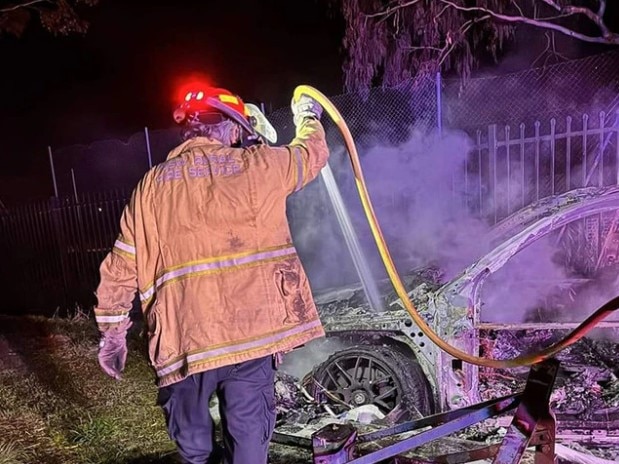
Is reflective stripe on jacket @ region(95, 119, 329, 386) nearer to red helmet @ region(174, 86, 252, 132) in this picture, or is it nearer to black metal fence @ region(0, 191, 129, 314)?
red helmet @ region(174, 86, 252, 132)

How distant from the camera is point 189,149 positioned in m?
2.31

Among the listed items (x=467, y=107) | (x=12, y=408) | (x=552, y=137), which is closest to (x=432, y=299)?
(x=12, y=408)

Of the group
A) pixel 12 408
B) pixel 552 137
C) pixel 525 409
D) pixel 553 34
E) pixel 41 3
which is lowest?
pixel 12 408

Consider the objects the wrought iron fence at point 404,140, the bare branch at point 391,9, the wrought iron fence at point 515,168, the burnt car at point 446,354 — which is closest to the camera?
the burnt car at point 446,354

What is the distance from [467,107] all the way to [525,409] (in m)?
9.01

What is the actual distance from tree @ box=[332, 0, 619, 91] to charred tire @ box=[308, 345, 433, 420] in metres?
6.91

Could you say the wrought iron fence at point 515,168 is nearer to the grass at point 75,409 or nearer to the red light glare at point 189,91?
the grass at point 75,409

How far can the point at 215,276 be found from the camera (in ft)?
7.10

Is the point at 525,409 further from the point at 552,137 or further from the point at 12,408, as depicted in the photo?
the point at 552,137

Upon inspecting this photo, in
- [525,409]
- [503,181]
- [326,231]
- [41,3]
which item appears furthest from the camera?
[41,3]

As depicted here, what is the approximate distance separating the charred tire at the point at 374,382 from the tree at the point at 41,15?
313 inches

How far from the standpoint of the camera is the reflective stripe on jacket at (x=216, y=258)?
7.07ft

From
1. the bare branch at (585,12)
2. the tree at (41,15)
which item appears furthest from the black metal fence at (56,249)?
the bare branch at (585,12)

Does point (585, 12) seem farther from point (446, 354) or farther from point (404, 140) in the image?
point (446, 354)
